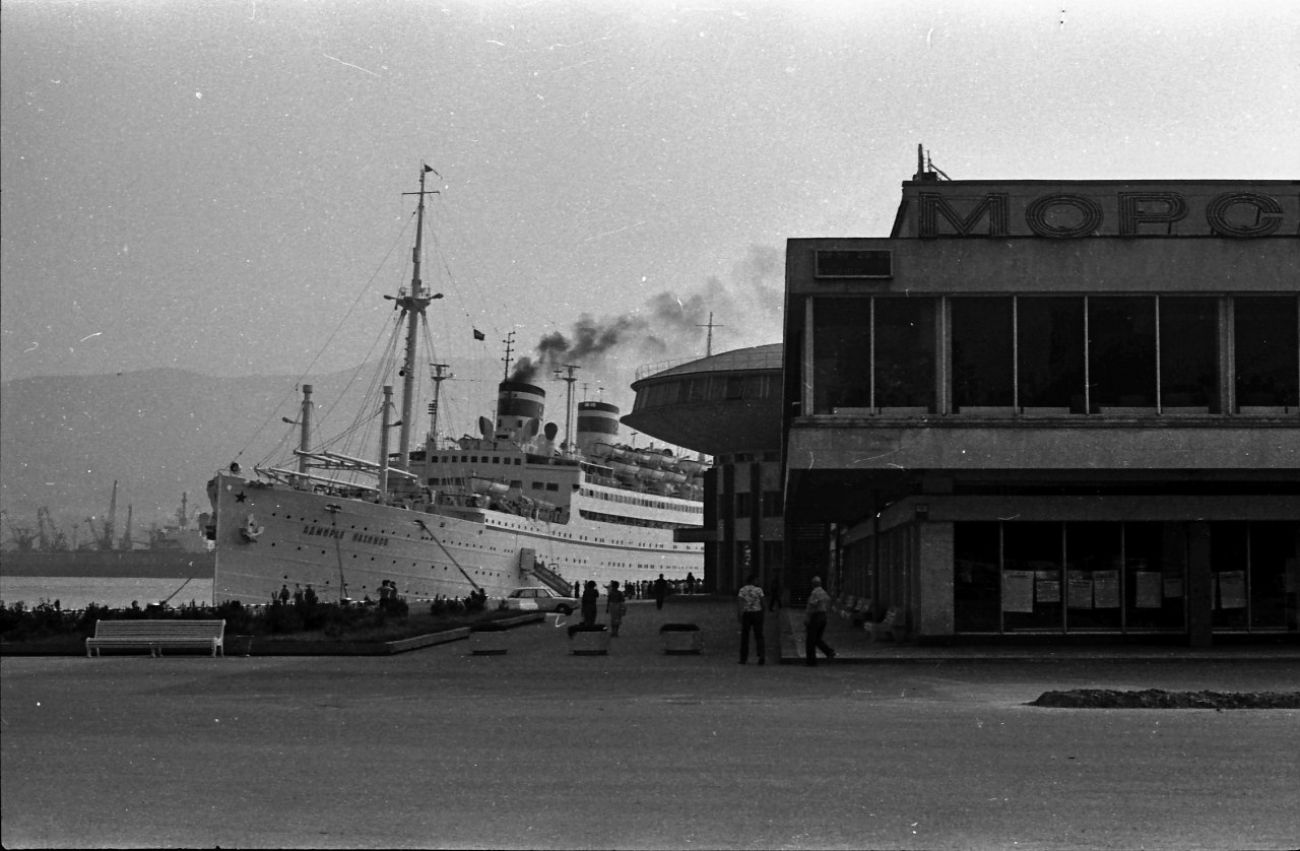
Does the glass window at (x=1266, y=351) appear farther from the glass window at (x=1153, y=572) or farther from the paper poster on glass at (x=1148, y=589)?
the paper poster on glass at (x=1148, y=589)

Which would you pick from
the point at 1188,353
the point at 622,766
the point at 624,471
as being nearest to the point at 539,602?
the point at 1188,353

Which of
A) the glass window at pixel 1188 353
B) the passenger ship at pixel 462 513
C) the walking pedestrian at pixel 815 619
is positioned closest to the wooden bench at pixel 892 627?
the walking pedestrian at pixel 815 619

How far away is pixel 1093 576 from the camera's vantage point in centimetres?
2542

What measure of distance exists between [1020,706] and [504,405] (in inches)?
3037

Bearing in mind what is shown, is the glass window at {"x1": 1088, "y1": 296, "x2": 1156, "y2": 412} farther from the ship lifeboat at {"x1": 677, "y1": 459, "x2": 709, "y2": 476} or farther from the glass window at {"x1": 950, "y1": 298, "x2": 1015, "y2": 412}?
the ship lifeboat at {"x1": 677, "y1": 459, "x2": 709, "y2": 476}

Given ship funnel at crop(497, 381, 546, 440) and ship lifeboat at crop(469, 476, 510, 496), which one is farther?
ship funnel at crop(497, 381, 546, 440)

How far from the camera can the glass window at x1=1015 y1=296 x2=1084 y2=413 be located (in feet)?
80.4

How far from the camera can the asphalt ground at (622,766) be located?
7473mm

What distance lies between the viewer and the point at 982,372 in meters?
24.6

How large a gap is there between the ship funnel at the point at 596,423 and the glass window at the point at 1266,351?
250 feet

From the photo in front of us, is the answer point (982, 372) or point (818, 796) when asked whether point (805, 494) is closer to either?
point (982, 372)

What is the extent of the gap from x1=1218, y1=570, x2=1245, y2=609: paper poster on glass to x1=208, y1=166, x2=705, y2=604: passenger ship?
77.3 feet

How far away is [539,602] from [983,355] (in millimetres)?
34425

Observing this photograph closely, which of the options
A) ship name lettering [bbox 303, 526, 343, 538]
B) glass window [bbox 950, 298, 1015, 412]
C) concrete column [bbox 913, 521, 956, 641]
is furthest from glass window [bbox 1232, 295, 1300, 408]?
ship name lettering [bbox 303, 526, 343, 538]
